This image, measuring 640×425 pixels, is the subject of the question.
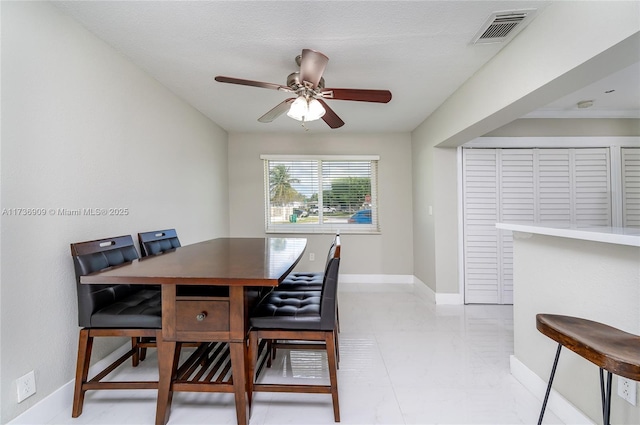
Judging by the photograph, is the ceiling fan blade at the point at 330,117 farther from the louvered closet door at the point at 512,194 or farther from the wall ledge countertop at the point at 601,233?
the louvered closet door at the point at 512,194

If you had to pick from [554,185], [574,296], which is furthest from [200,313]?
[554,185]

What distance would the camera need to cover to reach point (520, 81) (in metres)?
1.76

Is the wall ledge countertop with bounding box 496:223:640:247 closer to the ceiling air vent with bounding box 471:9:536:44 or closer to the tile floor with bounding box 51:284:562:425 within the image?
the tile floor with bounding box 51:284:562:425

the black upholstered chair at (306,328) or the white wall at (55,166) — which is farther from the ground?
the white wall at (55,166)

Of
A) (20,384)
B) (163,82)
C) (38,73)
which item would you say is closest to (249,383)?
(20,384)

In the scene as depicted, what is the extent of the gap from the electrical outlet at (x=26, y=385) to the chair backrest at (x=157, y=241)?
0.88m

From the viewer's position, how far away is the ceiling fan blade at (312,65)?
1.51 m

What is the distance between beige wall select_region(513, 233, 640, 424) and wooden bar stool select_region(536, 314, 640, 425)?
0.20 m

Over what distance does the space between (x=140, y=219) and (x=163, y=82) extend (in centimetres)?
129

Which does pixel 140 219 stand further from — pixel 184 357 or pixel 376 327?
pixel 376 327

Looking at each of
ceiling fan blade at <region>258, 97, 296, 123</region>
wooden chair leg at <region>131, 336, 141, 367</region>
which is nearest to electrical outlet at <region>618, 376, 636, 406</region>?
ceiling fan blade at <region>258, 97, 296, 123</region>

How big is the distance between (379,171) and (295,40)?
2.60 m

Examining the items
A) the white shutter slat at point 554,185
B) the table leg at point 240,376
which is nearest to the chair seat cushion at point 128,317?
the table leg at point 240,376

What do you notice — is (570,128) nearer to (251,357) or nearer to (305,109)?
(305,109)
